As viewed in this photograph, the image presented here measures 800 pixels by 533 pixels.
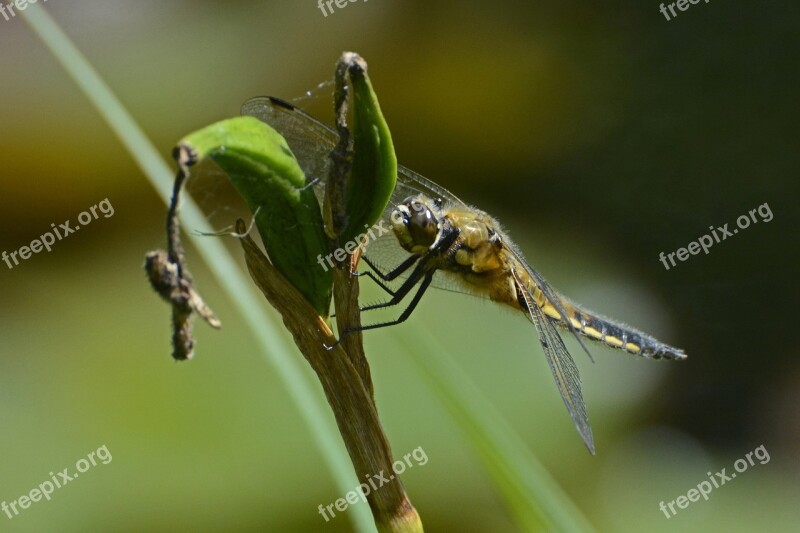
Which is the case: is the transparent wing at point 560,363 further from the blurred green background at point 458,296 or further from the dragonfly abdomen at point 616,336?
the blurred green background at point 458,296

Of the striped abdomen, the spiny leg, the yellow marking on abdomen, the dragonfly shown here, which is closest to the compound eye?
the dragonfly

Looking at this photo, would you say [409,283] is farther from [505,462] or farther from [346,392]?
[346,392]

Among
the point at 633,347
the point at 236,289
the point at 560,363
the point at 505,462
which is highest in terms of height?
the point at 236,289

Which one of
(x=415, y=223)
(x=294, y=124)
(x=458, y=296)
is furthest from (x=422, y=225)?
(x=458, y=296)

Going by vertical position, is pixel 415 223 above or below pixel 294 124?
below

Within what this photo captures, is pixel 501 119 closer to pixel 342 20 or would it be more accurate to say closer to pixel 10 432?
pixel 342 20

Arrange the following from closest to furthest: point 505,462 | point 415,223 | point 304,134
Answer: point 505,462
point 304,134
point 415,223

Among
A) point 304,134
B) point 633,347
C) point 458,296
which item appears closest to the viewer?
point 304,134

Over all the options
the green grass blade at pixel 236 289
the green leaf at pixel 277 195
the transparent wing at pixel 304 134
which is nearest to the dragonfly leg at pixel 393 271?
the transparent wing at pixel 304 134
